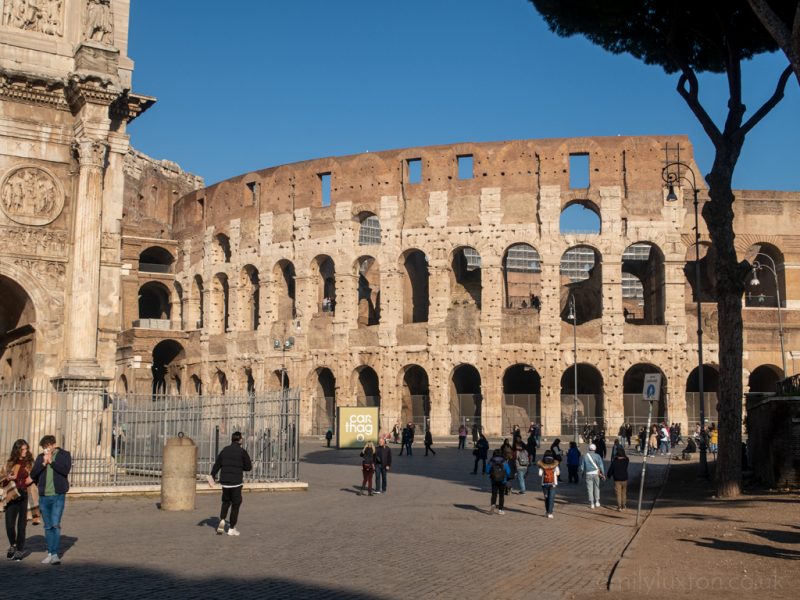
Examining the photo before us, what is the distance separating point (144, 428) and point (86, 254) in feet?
11.3

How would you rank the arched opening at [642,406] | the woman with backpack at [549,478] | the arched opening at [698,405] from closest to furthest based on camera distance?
the woman with backpack at [549,478] < the arched opening at [698,405] < the arched opening at [642,406]

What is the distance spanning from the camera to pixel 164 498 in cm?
1355

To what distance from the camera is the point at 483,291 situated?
38688mm

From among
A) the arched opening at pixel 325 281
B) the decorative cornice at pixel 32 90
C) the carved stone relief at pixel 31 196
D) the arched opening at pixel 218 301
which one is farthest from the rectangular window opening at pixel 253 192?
the carved stone relief at pixel 31 196

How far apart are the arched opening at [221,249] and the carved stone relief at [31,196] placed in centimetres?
2992

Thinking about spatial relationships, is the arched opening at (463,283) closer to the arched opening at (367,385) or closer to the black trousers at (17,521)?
the arched opening at (367,385)

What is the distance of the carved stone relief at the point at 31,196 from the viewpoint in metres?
16.7

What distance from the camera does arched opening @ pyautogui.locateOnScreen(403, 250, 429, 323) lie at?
136 ft

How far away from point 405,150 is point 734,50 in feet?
77.7

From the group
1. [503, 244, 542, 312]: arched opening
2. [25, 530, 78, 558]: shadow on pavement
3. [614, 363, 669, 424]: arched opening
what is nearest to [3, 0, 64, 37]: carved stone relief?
[25, 530, 78, 558]: shadow on pavement

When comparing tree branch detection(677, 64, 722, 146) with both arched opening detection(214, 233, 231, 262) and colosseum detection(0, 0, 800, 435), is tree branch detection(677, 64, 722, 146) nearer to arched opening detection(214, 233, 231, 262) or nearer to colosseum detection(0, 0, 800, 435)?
colosseum detection(0, 0, 800, 435)

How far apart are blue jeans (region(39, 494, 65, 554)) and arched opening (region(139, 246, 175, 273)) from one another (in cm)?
4238

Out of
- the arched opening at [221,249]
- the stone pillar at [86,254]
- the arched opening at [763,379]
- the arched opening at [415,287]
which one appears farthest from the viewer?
the arched opening at [221,249]

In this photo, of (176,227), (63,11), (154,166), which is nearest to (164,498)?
(63,11)
